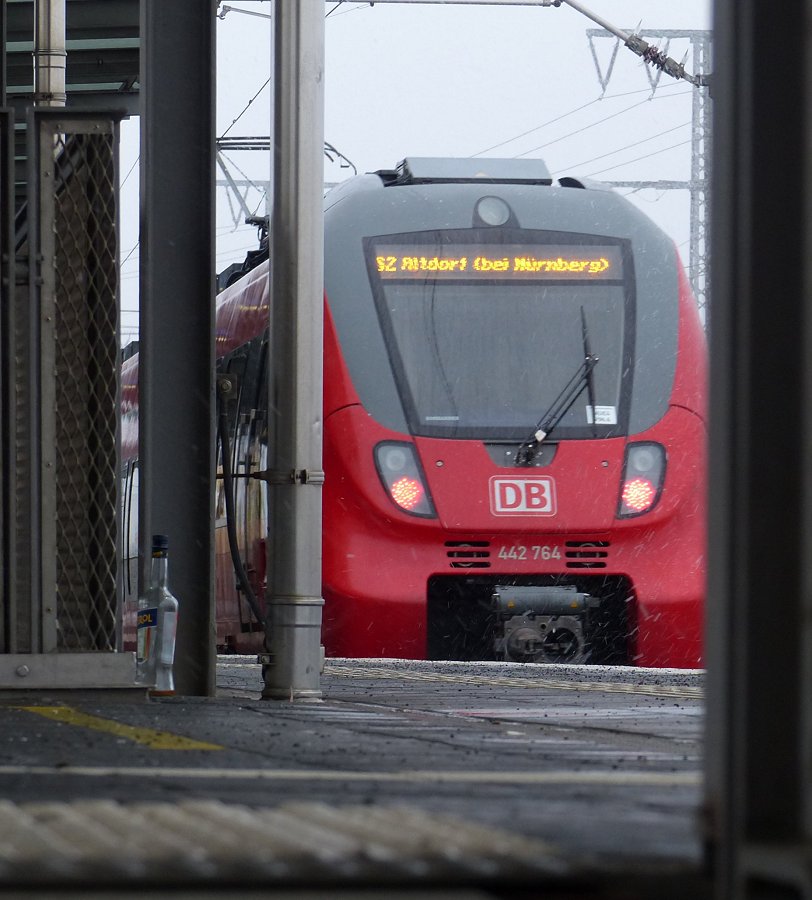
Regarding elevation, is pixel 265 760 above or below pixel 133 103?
below

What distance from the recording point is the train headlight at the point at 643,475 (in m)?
12.9

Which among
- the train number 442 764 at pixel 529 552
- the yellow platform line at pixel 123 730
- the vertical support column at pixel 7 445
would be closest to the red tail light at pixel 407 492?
the train number 442 764 at pixel 529 552

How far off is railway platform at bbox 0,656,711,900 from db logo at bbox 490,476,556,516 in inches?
231

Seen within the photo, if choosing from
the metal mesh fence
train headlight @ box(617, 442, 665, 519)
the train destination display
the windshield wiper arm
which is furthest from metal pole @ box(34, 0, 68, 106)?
train headlight @ box(617, 442, 665, 519)

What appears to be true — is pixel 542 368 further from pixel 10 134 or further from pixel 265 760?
pixel 265 760

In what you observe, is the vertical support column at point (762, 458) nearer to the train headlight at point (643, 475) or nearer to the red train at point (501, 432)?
the red train at point (501, 432)

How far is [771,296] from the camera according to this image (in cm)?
209

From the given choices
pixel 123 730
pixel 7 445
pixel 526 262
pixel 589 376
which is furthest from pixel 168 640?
pixel 526 262

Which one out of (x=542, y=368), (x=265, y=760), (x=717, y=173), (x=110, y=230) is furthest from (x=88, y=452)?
(x=542, y=368)

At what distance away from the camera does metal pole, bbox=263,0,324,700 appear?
24.1 feet

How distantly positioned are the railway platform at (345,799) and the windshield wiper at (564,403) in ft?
20.0

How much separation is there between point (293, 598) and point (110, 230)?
4.88 ft

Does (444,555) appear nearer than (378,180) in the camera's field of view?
Yes

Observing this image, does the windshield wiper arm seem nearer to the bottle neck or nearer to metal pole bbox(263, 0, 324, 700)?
metal pole bbox(263, 0, 324, 700)
